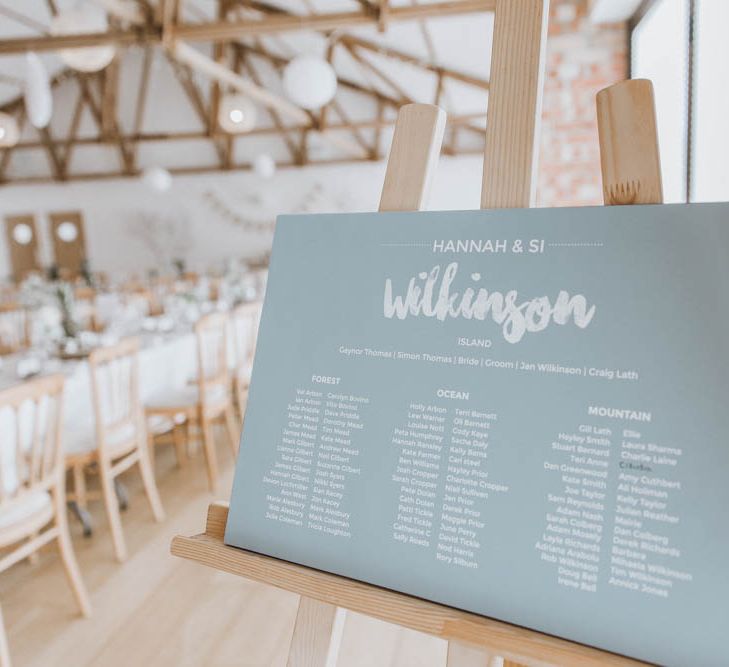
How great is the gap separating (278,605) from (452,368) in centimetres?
201

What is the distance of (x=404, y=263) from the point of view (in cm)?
88

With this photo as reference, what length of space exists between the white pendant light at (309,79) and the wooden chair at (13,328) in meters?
3.02

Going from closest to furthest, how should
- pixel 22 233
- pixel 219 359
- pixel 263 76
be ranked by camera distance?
pixel 219 359 → pixel 263 76 → pixel 22 233

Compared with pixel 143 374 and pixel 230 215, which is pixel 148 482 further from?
pixel 230 215

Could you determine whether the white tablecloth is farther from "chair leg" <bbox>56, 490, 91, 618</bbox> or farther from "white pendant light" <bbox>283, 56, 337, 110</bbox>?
"white pendant light" <bbox>283, 56, 337, 110</bbox>

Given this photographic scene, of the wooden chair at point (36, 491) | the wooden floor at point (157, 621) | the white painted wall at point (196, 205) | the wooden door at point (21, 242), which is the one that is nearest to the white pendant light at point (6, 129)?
the wooden chair at point (36, 491)

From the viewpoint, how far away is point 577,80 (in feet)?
9.37

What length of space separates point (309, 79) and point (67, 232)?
11.0 metres

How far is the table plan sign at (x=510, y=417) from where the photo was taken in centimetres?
66

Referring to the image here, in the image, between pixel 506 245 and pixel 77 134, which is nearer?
pixel 506 245

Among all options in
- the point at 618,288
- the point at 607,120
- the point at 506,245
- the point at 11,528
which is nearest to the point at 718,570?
the point at 618,288

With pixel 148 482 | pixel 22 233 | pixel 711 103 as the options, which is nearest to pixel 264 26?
pixel 148 482

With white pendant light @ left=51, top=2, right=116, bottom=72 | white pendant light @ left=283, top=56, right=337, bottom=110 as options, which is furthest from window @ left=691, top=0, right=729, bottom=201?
white pendant light @ left=51, top=2, right=116, bottom=72

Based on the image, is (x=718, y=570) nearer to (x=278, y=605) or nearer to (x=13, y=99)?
(x=278, y=605)
